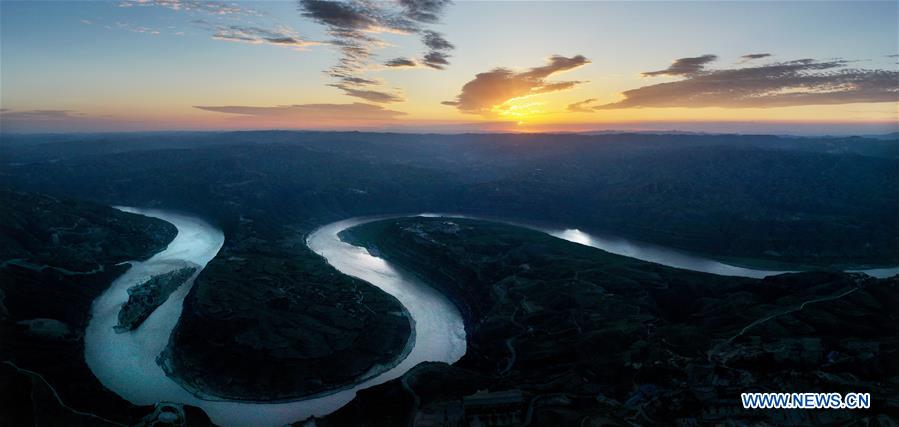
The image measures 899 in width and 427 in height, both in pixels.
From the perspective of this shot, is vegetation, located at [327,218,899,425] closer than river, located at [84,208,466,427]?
Yes

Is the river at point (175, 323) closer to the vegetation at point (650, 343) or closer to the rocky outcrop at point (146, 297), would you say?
the rocky outcrop at point (146, 297)

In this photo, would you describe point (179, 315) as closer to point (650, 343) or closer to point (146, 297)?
point (146, 297)

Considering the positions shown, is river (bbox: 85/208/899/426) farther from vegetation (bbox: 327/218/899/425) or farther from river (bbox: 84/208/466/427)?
vegetation (bbox: 327/218/899/425)

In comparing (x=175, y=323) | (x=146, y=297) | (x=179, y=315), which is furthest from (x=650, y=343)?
(x=146, y=297)

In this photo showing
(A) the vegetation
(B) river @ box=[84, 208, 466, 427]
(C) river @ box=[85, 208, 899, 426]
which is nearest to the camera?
(A) the vegetation

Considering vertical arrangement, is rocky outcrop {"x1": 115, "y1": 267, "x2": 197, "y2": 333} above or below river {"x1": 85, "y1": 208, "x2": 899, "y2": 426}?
above

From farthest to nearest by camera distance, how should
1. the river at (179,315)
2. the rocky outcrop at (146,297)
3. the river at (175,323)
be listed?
1. the rocky outcrop at (146,297)
2. the river at (179,315)
3. the river at (175,323)

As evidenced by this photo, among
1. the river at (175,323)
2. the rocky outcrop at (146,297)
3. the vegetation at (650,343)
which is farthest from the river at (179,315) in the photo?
the vegetation at (650,343)

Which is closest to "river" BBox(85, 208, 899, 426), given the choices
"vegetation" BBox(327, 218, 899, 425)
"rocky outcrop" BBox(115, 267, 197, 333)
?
"rocky outcrop" BBox(115, 267, 197, 333)

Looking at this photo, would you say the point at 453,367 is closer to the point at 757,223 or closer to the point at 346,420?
the point at 346,420

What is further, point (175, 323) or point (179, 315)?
point (179, 315)

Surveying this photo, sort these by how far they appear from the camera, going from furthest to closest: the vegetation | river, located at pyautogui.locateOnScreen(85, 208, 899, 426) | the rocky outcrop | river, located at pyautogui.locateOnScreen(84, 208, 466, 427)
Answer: the rocky outcrop, river, located at pyautogui.locateOnScreen(85, 208, 899, 426), river, located at pyautogui.locateOnScreen(84, 208, 466, 427), the vegetation
